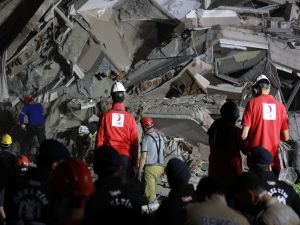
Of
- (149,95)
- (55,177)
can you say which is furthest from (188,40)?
(55,177)

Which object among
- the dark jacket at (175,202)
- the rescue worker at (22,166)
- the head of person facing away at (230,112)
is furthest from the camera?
the head of person facing away at (230,112)

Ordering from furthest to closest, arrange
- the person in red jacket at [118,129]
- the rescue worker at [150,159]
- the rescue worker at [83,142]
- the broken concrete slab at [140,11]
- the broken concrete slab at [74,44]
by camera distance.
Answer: the broken concrete slab at [140,11] → the broken concrete slab at [74,44] → the rescue worker at [83,142] → the rescue worker at [150,159] → the person in red jacket at [118,129]

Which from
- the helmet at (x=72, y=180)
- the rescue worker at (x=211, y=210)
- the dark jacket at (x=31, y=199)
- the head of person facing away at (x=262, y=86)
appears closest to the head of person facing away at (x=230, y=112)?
the head of person facing away at (x=262, y=86)

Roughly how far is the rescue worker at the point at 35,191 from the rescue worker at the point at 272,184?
193 cm

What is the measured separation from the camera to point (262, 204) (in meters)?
5.48

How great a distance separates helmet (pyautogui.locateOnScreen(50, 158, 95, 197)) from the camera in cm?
405

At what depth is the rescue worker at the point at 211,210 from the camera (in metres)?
4.82

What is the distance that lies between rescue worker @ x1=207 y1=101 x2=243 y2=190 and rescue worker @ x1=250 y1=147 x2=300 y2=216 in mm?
1227

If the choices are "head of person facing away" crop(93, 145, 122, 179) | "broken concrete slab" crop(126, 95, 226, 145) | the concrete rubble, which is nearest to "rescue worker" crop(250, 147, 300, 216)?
"head of person facing away" crop(93, 145, 122, 179)

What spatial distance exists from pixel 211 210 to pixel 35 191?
145 centimetres

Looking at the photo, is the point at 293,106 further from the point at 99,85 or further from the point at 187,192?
the point at 187,192

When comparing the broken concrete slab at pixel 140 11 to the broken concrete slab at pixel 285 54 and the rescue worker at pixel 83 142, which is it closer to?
Answer: the broken concrete slab at pixel 285 54

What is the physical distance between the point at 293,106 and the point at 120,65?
4.90 m

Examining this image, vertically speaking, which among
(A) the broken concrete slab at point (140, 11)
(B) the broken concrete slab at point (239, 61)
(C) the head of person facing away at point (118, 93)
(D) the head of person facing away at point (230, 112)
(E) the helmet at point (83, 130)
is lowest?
(E) the helmet at point (83, 130)
